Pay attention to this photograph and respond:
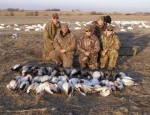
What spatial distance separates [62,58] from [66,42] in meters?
0.57

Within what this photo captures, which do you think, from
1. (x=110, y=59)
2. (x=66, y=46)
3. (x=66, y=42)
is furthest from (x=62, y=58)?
(x=110, y=59)

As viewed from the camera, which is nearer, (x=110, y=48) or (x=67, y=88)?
(x=67, y=88)

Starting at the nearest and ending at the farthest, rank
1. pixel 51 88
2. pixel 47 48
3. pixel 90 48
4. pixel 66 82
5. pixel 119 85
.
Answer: pixel 51 88 → pixel 66 82 → pixel 119 85 → pixel 90 48 → pixel 47 48

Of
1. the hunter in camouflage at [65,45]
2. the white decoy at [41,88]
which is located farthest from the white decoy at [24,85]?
the hunter in camouflage at [65,45]

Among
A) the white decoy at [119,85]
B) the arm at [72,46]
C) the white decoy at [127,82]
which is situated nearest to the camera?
the white decoy at [119,85]

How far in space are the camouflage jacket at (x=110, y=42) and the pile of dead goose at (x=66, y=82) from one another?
136 centimetres

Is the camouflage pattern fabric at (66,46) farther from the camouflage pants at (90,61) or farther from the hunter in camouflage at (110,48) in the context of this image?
the hunter in camouflage at (110,48)

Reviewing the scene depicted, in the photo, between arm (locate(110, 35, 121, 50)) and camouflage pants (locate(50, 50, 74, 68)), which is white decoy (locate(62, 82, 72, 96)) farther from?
arm (locate(110, 35, 121, 50))

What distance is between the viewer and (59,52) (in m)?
8.02

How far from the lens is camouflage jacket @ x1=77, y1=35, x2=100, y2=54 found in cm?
782

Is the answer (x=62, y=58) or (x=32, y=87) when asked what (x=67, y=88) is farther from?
(x=62, y=58)

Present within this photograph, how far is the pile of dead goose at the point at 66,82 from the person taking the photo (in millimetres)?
5758

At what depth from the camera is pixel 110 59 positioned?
8047mm

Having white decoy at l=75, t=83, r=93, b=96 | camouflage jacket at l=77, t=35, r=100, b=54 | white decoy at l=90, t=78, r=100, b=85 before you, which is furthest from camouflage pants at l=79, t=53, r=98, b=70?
white decoy at l=75, t=83, r=93, b=96
